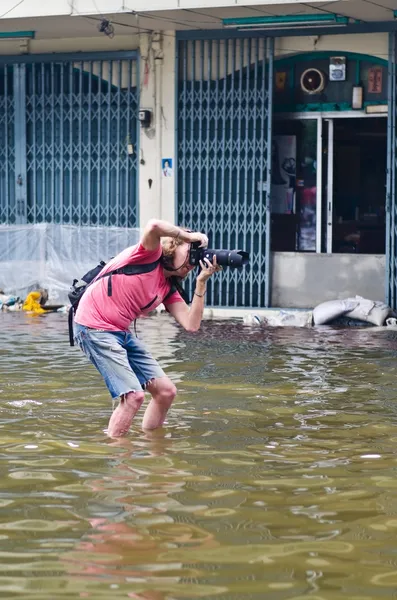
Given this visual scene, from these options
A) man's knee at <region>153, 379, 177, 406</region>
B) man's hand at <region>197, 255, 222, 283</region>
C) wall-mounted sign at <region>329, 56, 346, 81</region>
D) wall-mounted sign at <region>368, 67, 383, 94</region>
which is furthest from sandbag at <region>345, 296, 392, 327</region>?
man's hand at <region>197, 255, 222, 283</region>

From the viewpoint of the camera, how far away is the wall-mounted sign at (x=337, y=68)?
51.0 ft

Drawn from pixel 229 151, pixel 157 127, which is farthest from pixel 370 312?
pixel 157 127

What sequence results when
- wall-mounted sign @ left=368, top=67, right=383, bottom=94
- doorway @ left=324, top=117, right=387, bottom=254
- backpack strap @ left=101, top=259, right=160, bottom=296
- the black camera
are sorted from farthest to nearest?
1. doorway @ left=324, top=117, right=387, bottom=254
2. wall-mounted sign @ left=368, top=67, right=383, bottom=94
3. backpack strap @ left=101, top=259, right=160, bottom=296
4. the black camera

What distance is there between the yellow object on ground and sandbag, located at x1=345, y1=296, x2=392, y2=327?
4511 mm

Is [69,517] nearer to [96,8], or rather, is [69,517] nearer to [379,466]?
[379,466]

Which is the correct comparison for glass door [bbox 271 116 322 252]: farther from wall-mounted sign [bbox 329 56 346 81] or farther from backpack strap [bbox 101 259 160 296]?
backpack strap [bbox 101 259 160 296]

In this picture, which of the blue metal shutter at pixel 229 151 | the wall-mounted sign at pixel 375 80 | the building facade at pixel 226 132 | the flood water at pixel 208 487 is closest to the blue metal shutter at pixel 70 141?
the building facade at pixel 226 132

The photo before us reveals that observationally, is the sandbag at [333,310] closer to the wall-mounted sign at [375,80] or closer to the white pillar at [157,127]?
the white pillar at [157,127]

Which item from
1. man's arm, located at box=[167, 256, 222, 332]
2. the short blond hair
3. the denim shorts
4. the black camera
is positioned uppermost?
the short blond hair

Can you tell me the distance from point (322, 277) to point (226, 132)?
245cm

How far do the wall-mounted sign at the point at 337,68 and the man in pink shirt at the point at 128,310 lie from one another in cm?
894

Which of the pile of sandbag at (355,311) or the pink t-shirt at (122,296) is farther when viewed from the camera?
the pile of sandbag at (355,311)

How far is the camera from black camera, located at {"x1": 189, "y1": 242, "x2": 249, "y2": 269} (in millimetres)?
6875

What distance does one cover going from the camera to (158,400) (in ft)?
24.7
